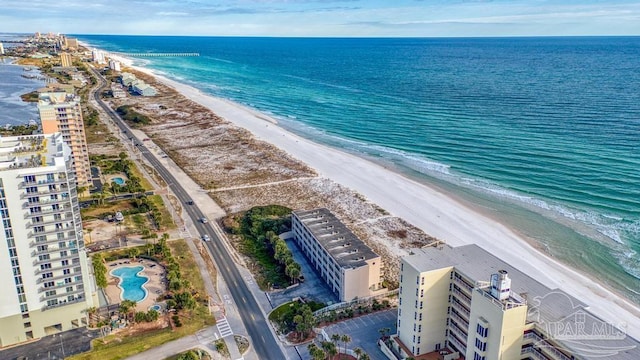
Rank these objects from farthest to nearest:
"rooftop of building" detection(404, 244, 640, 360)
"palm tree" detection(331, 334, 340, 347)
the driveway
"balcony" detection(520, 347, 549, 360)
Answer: the driveway, "palm tree" detection(331, 334, 340, 347), "balcony" detection(520, 347, 549, 360), "rooftop of building" detection(404, 244, 640, 360)

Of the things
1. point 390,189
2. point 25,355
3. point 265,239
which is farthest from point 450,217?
point 25,355

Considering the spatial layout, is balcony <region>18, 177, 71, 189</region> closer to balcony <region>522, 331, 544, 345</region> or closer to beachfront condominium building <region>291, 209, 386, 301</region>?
beachfront condominium building <region>291, 209, 386, 301</region>

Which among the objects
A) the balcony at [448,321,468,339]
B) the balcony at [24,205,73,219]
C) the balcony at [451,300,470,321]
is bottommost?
the balcony at [448,321,468,339]

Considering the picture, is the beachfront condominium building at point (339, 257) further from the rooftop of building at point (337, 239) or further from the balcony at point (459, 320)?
the balcony at point (459, 320)

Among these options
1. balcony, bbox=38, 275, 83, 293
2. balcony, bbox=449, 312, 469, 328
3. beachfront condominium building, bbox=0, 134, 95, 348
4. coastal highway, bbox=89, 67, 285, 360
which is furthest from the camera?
coastal highway, bbox=89, 67, 285, 360

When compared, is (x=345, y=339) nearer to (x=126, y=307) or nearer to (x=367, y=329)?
(x=367, y=329)

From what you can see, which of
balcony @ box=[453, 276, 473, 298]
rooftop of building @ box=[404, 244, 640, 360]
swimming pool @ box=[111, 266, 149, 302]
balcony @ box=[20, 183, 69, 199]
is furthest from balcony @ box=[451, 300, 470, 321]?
balcony @ box=[20, 183, 69, 199]

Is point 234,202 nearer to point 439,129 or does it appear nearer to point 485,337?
point 485,337

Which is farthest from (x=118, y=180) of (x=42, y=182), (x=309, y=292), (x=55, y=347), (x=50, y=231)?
(x=309, y=292)
